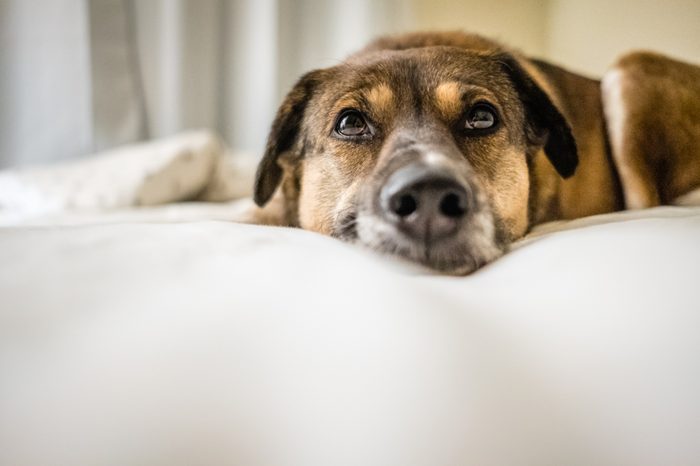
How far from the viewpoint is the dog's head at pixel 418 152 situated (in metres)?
0.79

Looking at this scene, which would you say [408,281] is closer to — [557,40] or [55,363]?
[55,363]

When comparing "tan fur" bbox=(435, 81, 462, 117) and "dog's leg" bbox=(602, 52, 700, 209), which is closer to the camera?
"tan fur" bbox=(435, 81, 462, 117)

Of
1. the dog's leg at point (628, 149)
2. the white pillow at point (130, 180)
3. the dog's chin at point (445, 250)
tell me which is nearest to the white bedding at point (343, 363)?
the dog's chin at point (445, 250)

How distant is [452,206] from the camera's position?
2.61ft

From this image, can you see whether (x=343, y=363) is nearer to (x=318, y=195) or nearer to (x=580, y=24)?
(x=318, y=195)

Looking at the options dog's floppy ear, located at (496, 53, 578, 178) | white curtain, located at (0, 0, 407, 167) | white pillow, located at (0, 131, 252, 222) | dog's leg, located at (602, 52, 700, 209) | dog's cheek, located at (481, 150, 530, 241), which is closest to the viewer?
dog's cheek, located at (481, 150, 530, 241)

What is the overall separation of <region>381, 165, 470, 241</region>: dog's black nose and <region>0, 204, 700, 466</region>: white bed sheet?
0.23 m

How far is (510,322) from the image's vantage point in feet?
1.57

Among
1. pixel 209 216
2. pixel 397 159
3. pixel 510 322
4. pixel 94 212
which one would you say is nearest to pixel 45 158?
pixel 94 212

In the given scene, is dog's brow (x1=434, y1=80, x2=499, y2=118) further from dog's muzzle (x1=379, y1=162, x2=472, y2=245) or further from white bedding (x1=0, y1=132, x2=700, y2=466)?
white bedding (x1=0, y1=132, x2=700, y2=466)

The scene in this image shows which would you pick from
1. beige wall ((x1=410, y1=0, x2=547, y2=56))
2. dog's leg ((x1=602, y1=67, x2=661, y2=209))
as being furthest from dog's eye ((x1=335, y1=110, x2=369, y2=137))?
beige wall ((x1=410, y1=0, x2=547, y2=56))

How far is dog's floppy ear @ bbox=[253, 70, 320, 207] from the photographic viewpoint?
136cm

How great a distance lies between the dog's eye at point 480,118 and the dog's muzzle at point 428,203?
0.42m

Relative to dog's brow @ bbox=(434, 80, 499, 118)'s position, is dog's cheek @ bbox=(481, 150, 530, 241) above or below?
below
